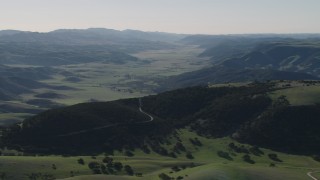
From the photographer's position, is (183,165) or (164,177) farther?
(183,165)

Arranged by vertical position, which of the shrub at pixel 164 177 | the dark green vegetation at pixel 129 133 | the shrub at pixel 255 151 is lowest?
the shrub at pixel 255 151

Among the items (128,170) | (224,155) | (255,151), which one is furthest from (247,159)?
(128,170)

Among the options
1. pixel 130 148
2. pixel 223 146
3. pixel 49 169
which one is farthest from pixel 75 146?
pixel 223 146

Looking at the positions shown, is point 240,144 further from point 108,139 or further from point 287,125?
point 108,139

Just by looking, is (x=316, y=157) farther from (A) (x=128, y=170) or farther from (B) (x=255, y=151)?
(A) (x=128, y=170)

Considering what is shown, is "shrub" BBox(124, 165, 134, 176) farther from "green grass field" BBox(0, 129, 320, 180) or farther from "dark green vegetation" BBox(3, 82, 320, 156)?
"dark green vegetation" BBox(3, 82, 320, 156)

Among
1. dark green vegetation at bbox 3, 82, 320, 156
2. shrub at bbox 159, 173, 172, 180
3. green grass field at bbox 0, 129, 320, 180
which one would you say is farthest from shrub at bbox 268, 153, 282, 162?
shrub at bbox 159, 173, 172, 180

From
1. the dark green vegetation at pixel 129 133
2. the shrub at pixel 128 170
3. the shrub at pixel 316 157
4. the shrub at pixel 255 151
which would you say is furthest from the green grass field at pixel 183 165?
the dark green vegetation at pixel 129 133

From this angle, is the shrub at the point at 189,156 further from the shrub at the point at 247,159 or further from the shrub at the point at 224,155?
the shrub at the point at 247,159
